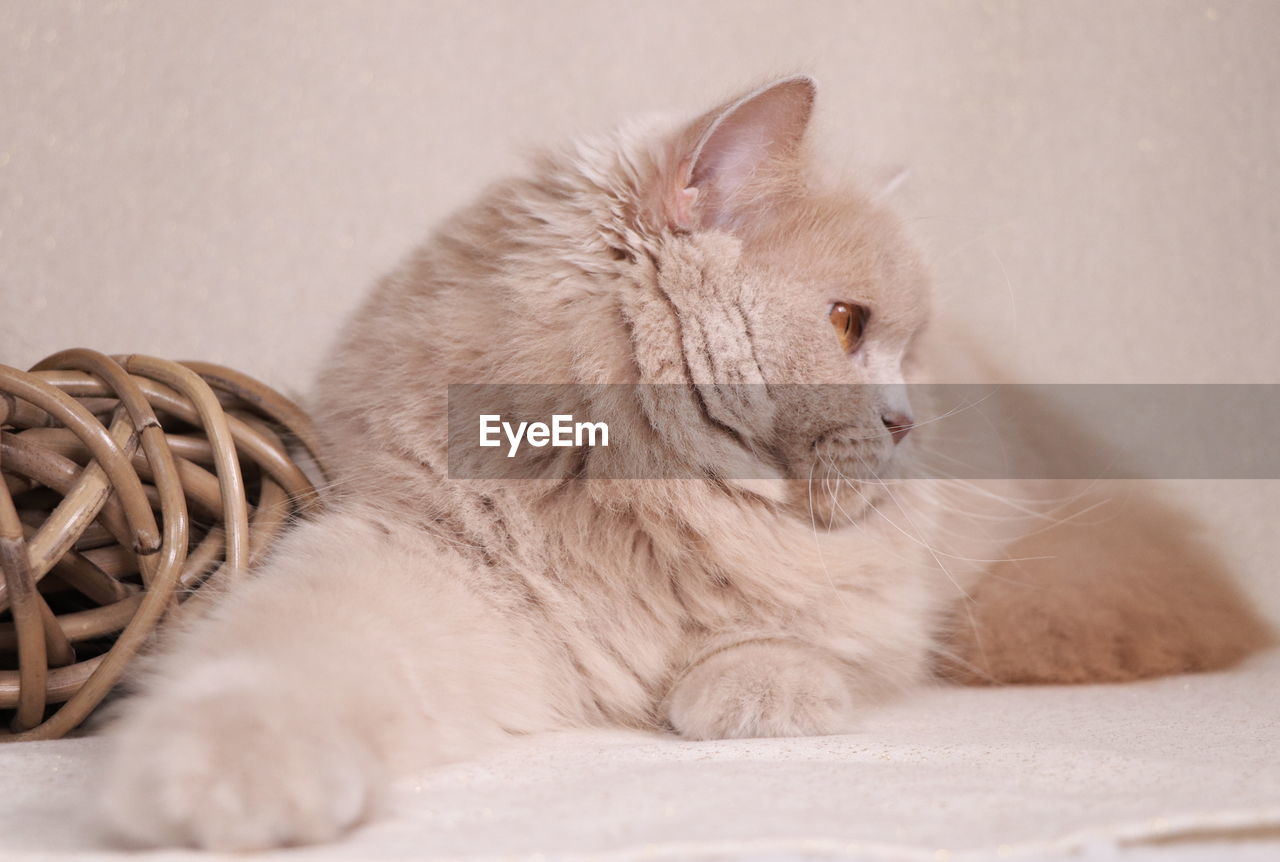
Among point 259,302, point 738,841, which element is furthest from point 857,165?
point 259,302

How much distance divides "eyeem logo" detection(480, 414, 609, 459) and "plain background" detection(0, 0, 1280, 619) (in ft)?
3.24

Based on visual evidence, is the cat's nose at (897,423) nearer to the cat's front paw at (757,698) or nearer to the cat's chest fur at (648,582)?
the cat's chest fur at (648,582)

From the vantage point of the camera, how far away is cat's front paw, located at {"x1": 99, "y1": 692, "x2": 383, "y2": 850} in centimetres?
73

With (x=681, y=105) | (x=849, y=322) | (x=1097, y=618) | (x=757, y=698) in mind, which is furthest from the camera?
(x=681, y=105)

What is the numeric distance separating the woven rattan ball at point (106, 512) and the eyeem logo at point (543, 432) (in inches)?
9.7

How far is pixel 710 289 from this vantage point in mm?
1271

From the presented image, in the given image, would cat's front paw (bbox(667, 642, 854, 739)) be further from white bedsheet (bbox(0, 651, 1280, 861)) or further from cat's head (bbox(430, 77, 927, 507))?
cat's head (bbox(430, 77, 927, 507))

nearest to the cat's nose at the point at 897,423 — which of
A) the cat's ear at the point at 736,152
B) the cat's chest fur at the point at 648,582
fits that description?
the cat's chest fur at the point at 648,582

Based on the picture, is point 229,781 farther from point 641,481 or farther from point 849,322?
point 849,322

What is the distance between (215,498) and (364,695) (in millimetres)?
514

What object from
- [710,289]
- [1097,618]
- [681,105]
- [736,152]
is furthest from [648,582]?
[681,105]

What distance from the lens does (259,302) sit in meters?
2.26

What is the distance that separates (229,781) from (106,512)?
64 centimetres

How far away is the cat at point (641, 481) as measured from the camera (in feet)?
3.86
